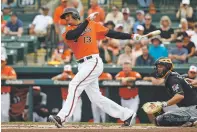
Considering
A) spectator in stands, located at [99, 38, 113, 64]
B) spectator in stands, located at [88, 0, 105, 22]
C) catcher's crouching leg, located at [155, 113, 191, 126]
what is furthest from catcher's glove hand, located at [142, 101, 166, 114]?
spectator in stands, located at [88, 0, 105, 22]

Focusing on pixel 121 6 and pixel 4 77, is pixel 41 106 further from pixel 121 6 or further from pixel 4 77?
pixel 121 6

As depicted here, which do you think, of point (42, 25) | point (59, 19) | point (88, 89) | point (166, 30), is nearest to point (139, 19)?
point (166, 30)

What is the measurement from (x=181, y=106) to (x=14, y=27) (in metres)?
7.98

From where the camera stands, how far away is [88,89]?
34.1 ft

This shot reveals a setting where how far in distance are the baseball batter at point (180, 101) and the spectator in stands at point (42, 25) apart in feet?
24.3

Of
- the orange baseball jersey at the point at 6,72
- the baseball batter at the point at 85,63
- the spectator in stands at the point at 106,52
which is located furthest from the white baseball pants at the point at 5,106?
the baseball batter at the point at 85,63

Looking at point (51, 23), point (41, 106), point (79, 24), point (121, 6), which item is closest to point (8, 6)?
point (51, 23)

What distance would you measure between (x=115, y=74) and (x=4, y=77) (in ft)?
7.62

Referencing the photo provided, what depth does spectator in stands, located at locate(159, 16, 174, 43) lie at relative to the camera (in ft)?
52.5

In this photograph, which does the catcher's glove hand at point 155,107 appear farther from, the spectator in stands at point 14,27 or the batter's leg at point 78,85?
the spectator in stands at point 14,27

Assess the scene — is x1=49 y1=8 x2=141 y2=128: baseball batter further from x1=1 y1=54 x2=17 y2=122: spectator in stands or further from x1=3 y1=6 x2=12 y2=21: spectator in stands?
x1=3 y1=6 x2=12 y2=21: spectator in stands

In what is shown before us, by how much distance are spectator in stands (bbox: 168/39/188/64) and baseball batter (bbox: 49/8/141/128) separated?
4915mm

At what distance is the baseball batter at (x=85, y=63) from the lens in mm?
10062

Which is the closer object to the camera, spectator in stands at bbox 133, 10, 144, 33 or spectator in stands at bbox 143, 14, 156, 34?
spectator in stands at bbox 143, 14, 156, 34
